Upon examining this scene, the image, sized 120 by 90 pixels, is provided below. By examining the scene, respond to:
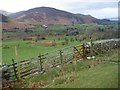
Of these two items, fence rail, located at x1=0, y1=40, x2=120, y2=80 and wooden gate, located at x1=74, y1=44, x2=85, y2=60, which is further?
wooden gate, located at x1=74, y1=44, x2=85, y2=60

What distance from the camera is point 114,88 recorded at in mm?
12344

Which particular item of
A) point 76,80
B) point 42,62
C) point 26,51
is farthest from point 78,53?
point 26,51

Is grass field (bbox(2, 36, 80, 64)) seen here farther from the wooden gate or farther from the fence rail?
the wooden gate

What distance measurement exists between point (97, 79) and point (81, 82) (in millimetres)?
843

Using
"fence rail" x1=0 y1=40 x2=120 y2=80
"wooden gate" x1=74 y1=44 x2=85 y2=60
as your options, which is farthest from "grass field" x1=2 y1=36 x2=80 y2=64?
"wooden gate" x1=74 y1=44 x2=85 y2=60

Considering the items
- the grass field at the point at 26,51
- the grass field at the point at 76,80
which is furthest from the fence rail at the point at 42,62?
the grass field at the point at 26,51

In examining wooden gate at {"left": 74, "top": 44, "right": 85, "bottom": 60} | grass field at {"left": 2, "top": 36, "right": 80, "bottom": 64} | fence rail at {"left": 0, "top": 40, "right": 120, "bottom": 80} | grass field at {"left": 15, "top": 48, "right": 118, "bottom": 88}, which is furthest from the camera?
grass field at {"left": 2, "top": 36, "right": 80, "bottom": 64}

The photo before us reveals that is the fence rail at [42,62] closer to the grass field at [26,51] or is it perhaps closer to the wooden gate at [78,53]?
the wooden gate at [78,53]

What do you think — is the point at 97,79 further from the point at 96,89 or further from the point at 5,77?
the point at 5,77

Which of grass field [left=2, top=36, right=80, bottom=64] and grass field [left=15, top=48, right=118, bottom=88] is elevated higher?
grass field [left=15, top=48, right=118, bottom=88]

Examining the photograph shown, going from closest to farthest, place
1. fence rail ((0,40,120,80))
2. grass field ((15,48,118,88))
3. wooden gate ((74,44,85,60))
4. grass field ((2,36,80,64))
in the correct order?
grass field ((15,48,118,88)) → fence rail ((0,40,120,80)) → wooden gate ((74,44,85,60)) → grass field ((2,36,80,64))

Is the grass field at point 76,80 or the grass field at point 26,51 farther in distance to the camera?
the grass field at point 26,51

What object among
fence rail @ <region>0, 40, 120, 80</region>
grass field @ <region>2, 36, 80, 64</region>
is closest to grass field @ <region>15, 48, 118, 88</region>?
fence rail @ <region>0, 40, 120, 80</region>

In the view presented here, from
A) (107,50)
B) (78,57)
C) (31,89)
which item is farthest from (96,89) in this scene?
(107,50)
